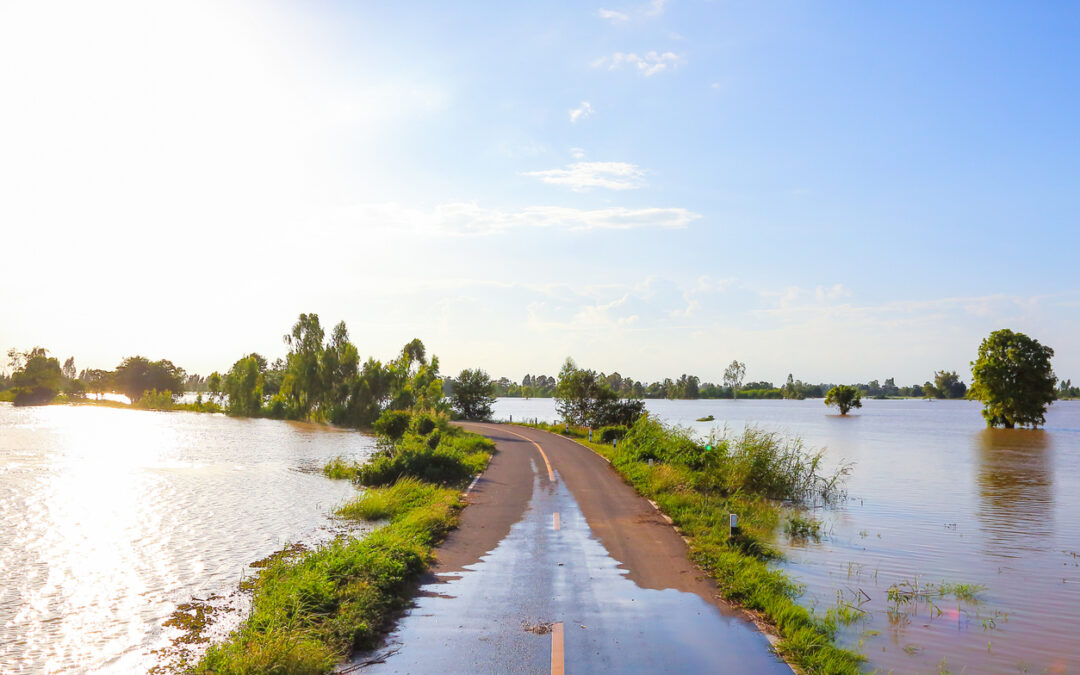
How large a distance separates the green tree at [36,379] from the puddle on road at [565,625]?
14436 cm

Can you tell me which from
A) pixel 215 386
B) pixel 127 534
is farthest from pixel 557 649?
pixel 215 386

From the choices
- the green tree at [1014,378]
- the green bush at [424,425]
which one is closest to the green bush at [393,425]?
the green bush at [424,425]

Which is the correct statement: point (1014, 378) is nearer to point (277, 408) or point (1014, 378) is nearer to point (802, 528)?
point (802, 528)

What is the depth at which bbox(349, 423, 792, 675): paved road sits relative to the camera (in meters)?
8.33

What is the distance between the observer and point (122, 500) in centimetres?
2388

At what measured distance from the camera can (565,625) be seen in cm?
962

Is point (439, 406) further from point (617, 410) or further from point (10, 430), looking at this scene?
point (10, 430)

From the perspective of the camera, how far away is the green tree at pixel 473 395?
245 ft

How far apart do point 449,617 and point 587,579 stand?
3137 mm

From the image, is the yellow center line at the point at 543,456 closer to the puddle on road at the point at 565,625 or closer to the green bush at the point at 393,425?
the green bush at the point at 393,425

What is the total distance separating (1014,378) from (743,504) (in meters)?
65.6

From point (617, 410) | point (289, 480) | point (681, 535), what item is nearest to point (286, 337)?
point (617, 410)

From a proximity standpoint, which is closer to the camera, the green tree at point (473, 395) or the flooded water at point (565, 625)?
the flooded water at point (565, 625)

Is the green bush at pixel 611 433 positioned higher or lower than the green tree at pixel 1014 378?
lower
